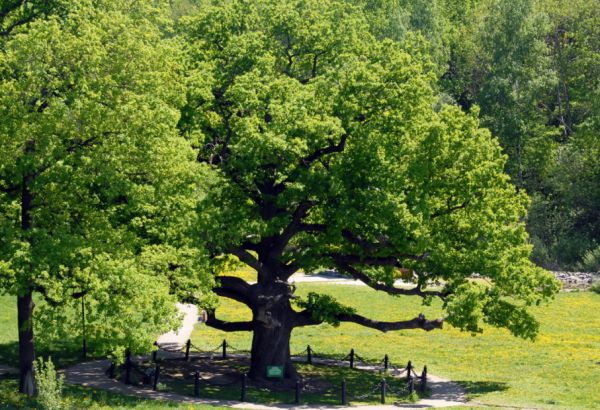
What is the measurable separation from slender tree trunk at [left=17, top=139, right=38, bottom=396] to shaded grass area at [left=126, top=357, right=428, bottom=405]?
4.62 metres

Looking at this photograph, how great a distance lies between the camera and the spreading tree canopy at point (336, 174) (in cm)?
2012

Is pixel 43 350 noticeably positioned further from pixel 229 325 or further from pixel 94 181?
pixel 94 181

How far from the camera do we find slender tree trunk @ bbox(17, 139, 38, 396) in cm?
1647

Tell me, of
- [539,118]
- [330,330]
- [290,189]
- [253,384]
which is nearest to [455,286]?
[290,189]

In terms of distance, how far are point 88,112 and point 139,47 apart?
8.47 feet

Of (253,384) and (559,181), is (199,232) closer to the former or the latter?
(253,384)

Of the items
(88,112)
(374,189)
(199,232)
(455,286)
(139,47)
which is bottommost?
(455,286)

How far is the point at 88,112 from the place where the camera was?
16.0 m

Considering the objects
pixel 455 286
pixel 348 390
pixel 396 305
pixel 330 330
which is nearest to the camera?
pixel 455 286

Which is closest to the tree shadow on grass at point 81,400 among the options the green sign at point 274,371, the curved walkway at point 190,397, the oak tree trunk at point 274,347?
the curved walkway at point 190,397

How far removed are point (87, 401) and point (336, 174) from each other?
998 centimetres

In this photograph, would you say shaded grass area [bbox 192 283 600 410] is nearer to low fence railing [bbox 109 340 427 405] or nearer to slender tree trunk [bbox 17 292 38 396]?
low fence railing [bbox 109 340 427 405]

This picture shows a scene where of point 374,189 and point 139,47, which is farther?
point 374,189

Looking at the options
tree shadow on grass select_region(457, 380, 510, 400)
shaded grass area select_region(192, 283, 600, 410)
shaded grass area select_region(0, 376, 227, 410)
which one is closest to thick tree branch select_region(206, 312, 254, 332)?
shaded grass area select_region(0, 376, 227, 410)
